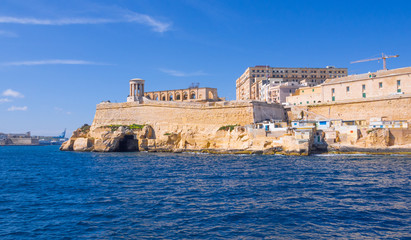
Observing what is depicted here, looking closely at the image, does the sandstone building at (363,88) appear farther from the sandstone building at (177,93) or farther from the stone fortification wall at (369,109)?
the sandstone building at (177,93)

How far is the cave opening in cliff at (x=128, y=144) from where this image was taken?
1954 inches

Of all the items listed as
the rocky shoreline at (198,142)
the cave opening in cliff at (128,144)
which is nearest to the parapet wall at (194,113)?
the rocky shoreline at (198,142)

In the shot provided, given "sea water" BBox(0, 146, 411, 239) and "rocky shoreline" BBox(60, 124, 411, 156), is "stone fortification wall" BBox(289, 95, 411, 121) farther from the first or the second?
"sea water" BBox(0, 146, 411, 239)

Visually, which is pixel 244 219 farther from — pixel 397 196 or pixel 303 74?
pixel 303 74

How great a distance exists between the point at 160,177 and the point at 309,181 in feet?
28.0

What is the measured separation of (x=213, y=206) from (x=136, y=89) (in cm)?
4470

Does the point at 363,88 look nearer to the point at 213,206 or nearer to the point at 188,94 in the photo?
the point at 188,94

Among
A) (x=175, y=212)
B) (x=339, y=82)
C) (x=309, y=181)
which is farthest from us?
(x=339, y=82)

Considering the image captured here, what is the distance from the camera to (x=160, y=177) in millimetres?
21266

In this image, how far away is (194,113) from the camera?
47.3 meters

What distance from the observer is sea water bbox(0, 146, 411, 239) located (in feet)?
34.3

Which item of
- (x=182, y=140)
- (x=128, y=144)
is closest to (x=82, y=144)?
(x=128, y=144)

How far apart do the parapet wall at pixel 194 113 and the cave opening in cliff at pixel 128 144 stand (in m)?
2.96

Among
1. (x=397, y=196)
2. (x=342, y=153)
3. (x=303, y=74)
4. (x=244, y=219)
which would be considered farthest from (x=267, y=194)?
(x=303, y=74)
